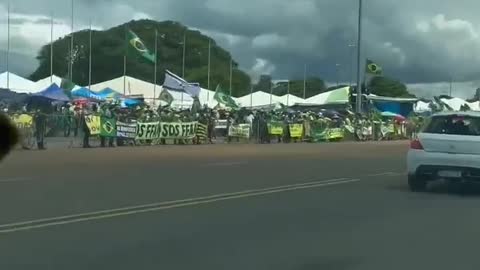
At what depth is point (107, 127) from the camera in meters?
31.9

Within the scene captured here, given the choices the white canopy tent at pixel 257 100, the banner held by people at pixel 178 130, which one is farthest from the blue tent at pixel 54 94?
the white canopy tent at pixel 257 100

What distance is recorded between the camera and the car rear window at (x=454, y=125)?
50.7 ft

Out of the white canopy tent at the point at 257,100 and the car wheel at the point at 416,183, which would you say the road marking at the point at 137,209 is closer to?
the car wheel at the point at 416,183

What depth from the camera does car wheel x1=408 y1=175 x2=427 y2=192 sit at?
52.8ft

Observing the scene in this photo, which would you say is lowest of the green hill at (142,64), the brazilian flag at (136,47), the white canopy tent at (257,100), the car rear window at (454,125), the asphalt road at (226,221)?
the asphalt road at (226,221)

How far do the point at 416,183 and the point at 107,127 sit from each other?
1784cm

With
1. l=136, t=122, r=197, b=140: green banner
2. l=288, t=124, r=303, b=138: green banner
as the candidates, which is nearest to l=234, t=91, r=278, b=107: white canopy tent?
l=288, t=124, r=303, b=138: green banner

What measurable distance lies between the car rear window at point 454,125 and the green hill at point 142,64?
75166mm

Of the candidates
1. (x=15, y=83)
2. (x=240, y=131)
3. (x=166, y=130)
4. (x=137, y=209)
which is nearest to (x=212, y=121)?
(x=240, y=131)

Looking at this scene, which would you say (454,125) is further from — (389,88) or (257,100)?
(389,88)

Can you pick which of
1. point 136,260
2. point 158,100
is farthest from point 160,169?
point 158,100

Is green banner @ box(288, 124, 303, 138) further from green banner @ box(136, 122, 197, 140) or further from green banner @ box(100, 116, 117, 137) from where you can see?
green banner @ box(100, 116, 117, 137)

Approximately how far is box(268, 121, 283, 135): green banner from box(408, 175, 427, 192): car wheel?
25241 millimetres

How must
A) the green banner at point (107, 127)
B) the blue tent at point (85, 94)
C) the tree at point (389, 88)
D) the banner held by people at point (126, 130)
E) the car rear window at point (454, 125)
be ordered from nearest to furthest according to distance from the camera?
the car rear window at point (454, 125) < the green banner at point (107, 127) < the banner held by people at point (126, 130) < the blue tent at point (85, 94) < the tree at point (389, 88)
